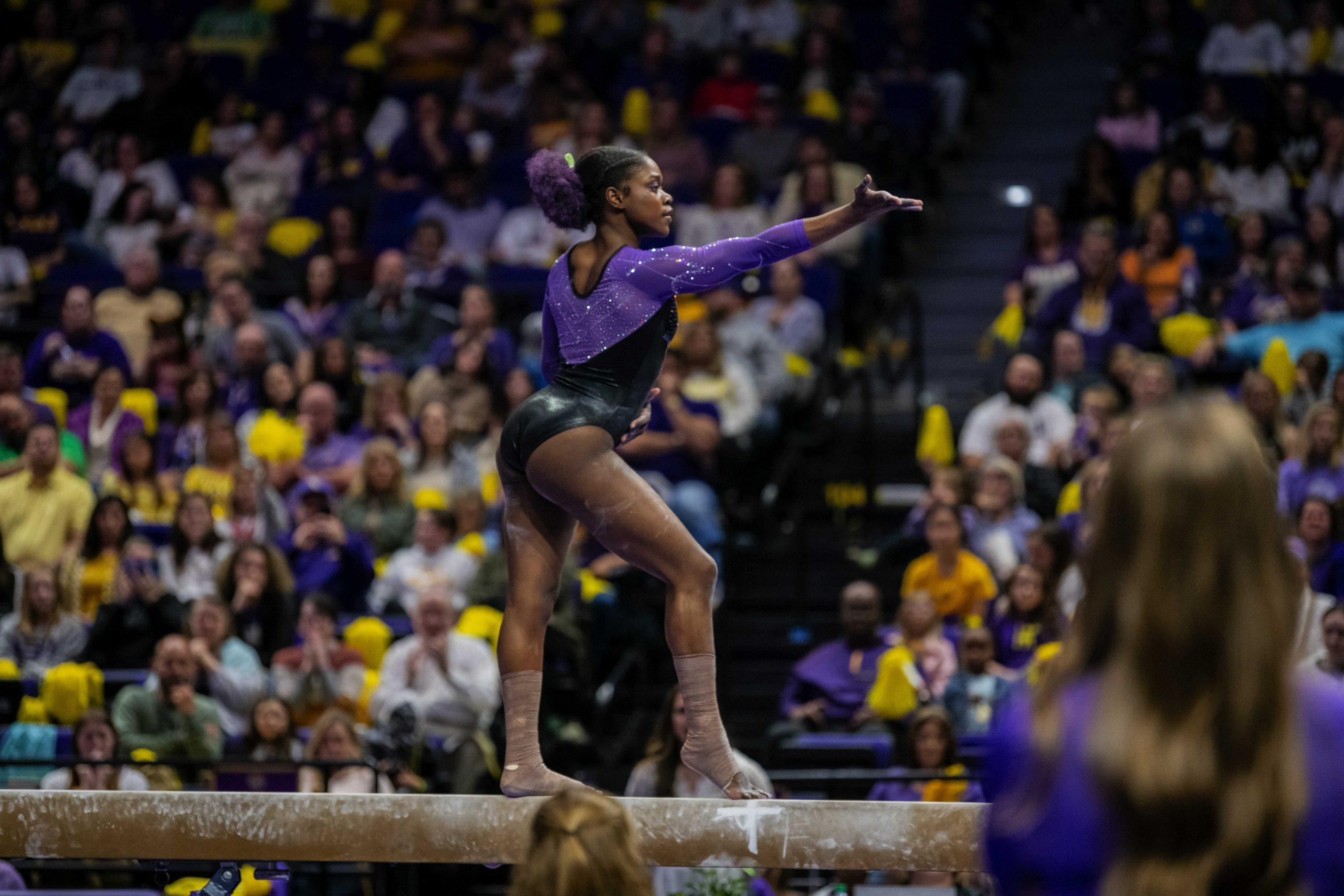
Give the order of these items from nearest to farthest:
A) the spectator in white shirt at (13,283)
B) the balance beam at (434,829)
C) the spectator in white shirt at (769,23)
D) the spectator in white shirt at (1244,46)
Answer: the balance beam at (434,829) < the spectator in white shirt at (13,283) < the spectator in white shirt at (1244,46) < the spectator in white shirt at (769,23)

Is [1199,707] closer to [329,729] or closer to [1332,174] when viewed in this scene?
[329,729]

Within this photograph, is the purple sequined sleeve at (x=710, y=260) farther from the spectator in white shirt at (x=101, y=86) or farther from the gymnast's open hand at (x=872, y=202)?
the spectator in white shirt at (x=101, y=86)

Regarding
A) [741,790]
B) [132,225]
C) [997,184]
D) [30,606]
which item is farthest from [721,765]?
[132,225]

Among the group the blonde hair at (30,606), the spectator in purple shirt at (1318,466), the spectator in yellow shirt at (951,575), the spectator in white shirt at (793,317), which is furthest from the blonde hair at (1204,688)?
the spectator in white shirt at (793,317)

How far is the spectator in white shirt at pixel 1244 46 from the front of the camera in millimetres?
11359

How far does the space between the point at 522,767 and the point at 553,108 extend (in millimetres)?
8309

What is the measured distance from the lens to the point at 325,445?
9.41 metres

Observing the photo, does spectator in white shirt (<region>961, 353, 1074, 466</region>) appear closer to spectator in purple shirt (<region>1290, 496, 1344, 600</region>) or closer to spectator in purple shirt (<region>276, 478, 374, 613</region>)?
spectator in purple shirt (<region>1290, 496, 1344, 600</region>)

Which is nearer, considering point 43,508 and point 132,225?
point 43,508

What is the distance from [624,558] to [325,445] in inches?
223

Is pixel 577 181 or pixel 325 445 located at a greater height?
pixel 577 181

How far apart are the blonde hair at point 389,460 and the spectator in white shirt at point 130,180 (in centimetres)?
424

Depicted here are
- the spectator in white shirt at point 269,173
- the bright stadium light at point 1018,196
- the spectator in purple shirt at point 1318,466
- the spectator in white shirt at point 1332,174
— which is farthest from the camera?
the spectator in white shirt at point 269,173

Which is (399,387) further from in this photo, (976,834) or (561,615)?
(976,834)
